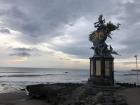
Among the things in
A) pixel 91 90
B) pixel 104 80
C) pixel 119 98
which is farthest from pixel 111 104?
pixel 104 80

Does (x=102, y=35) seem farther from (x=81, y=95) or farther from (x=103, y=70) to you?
(x=81, y=95)

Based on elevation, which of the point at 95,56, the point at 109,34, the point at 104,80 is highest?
the point at 109,34

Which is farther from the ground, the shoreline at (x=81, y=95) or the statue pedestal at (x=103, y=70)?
the statue pedestal at (x=103, y=70)

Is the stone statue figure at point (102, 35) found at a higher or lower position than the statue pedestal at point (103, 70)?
higher

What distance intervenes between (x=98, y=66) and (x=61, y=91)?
550 cm

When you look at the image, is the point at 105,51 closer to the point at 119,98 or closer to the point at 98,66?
the point at 98,66

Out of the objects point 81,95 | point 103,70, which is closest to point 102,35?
point 103,70

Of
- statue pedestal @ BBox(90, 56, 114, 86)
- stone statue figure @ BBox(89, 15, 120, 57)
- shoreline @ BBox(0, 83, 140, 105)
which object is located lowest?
shoreline @ BBox(0, 83, 140, 105)

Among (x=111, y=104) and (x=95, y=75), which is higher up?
(x=95, y=75)

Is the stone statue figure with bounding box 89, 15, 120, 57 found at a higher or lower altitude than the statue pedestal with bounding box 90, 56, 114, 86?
higher

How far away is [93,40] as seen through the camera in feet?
110

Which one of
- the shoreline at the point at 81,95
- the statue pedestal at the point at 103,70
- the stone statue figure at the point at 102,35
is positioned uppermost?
the stone statue figure at the point at 102,35

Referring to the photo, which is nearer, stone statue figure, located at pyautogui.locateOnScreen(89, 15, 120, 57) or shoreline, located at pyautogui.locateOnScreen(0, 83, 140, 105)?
shoreline, located at pyautogui.locateOnScreen(0, 83, 140, 105)

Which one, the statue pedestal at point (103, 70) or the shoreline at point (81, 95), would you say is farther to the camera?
the statue pedestal at point (103, 70)
